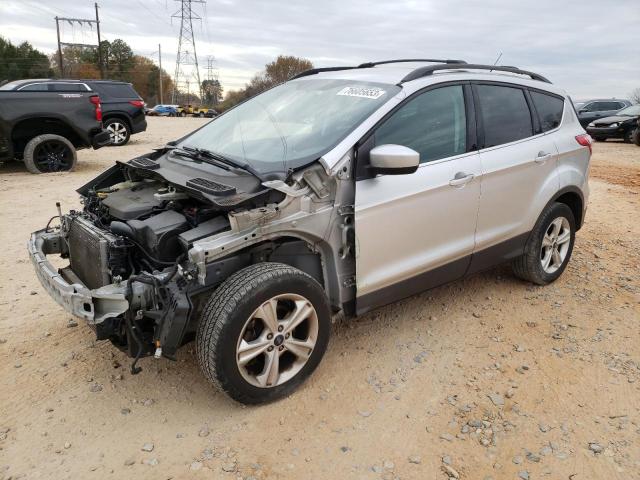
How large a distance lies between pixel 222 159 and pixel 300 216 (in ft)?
2.45

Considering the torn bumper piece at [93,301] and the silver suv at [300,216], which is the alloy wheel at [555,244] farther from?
the torn bumper piece at [93,301]

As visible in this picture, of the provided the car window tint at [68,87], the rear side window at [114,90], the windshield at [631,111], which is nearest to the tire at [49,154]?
the car window tint at [68,87]

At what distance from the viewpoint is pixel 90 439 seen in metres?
2.73

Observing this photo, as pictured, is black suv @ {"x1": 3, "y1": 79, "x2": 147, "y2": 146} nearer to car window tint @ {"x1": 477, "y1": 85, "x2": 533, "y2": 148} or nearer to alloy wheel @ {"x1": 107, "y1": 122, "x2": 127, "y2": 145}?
alloy wheel @ {"x1": 107, "y1": 122, "x2": 127, "y2": 145}

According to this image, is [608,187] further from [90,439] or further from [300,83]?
[90,439]

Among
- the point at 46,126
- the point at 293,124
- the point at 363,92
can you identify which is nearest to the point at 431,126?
the point at 363,92

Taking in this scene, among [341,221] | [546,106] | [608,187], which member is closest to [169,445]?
[341,221]

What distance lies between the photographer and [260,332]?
2896mm

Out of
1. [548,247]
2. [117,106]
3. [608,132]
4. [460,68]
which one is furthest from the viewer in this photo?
[608,132]

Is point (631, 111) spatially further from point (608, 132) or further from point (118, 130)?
point (118, 130)

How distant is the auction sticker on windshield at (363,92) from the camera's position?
3.38m

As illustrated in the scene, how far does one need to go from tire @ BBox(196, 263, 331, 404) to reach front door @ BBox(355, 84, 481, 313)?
0.41 m

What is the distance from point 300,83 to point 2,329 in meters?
2.85

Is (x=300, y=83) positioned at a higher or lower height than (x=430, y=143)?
higher
